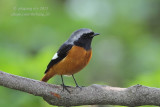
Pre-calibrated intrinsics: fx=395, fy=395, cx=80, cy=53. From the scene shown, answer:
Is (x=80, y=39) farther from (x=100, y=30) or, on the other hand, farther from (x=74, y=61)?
(x=100, y=30)

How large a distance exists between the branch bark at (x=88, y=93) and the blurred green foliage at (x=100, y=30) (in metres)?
2.48

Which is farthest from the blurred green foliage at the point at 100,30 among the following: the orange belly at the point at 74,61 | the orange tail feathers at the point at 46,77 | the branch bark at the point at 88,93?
the branch bark at the point at 88,93

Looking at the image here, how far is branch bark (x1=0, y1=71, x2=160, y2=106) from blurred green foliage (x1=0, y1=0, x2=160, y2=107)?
2475mm

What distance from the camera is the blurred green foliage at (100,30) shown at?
8.51 m

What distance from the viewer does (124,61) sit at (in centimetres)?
934

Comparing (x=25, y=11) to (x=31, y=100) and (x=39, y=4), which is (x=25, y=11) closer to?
(x=39, y=4)

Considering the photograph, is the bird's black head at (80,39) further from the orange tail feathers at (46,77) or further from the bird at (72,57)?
the orange tail feathers at (46,77)

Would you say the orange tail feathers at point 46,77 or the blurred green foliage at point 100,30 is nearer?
the orange tail feathers at point 46,77

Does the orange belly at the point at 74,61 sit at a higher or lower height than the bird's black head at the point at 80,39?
lower

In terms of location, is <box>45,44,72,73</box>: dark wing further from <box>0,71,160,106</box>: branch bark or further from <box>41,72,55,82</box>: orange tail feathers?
Answer: <box>0,71,160,106</box>: branch bark

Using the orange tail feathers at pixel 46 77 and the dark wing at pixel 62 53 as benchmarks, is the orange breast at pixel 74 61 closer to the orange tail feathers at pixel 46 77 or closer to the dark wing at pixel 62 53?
the dark wing at pixel 62 53

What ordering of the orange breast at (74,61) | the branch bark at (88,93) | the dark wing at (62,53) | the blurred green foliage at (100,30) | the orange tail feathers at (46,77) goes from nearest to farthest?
the branch bark at (88,93), the orange breast at (74,61), the dark wing at (62,53), the orange tail feathers at (46,77), the blurred green foliage at (100,30)

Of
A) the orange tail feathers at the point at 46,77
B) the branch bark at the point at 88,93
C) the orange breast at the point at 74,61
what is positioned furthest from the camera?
the orange tail feathers at the point at 46,77

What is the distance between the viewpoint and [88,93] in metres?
4.77
